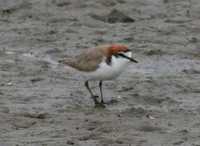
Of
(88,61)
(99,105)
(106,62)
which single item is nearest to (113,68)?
(106,62)

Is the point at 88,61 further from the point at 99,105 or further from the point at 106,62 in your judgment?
the point at 99,105

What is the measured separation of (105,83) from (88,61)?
1.40 m

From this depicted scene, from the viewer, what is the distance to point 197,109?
10.3 metres

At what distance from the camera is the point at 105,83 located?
1191 cm

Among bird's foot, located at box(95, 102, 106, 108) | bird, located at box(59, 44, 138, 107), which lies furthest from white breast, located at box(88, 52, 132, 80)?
bird's foot, located at box(95, 102, 106, 108)

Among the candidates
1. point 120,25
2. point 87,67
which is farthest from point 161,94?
point 120,25

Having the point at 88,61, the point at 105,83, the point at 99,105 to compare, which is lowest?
the point at 105,83

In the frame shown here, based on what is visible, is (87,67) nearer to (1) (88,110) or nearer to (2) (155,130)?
(1) (88,110)

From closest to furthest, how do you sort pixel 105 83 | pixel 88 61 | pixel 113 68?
pixel 113 68
pixel 88 61
pixel 105 83

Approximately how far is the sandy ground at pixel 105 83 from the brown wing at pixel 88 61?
0.47 metres

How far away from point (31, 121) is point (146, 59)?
385cm

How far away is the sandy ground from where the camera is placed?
930 centimetres

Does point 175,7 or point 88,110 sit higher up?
point 88,110

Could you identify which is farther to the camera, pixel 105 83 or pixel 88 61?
pixel 105 83
